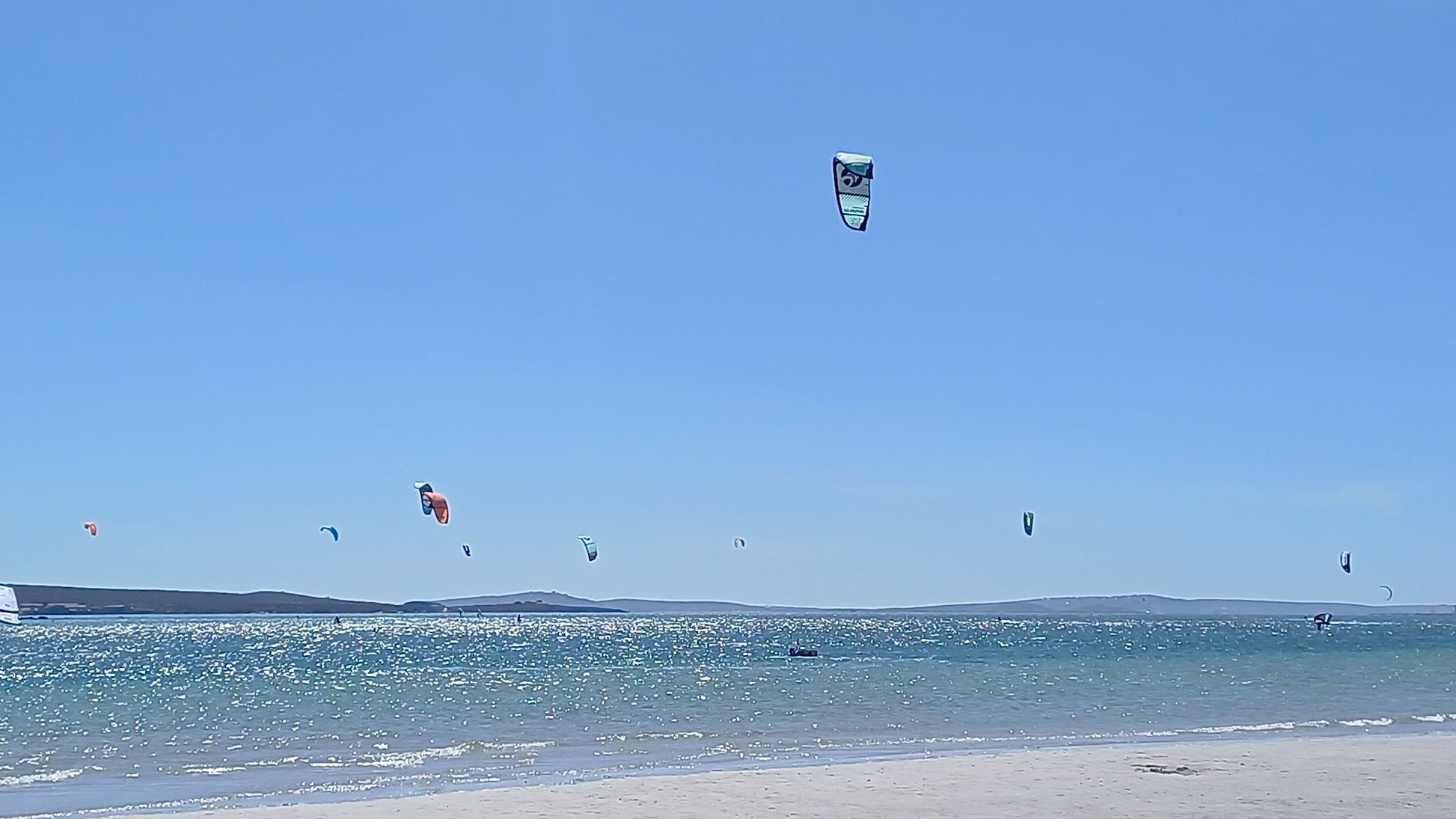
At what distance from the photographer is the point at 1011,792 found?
13.2 meters

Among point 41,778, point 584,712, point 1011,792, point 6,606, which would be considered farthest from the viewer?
point 6,606

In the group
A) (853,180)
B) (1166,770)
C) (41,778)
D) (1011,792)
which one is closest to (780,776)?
(1011,792)

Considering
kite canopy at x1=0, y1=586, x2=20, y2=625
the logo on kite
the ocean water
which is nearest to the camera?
the ocean water

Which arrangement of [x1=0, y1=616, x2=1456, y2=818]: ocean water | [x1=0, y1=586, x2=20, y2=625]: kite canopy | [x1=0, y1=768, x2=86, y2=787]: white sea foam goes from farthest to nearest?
[x1=0, y1=586, x2=20, y2=625]: kite canopy → [x1=0, y1=616, x2=1456, y2=818]: ocean water → [x1=0, y1=768, x2=86, y2=787]: white sea foam

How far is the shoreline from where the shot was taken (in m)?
12.9

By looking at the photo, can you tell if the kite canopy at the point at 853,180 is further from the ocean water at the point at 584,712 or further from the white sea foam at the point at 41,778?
the white sea foam at the point at 41,778

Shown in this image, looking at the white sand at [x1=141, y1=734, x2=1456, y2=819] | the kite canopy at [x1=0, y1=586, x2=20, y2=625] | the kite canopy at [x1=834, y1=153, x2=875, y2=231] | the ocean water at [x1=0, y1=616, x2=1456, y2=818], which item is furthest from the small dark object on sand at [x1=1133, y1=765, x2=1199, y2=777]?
the kite canopy at [x1=0, y1=586, x2=20, y2=625]

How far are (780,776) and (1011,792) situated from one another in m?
2.75

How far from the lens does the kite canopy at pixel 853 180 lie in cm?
1305

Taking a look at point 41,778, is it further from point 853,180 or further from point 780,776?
point 853,180

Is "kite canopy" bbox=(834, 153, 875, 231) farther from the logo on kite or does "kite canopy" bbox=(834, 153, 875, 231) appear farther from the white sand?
the logo on kite

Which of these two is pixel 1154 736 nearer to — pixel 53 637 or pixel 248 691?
pixel 248 691

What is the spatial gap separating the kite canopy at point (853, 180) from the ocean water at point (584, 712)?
24.5 ft

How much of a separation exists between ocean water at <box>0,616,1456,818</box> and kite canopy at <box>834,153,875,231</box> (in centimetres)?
747
